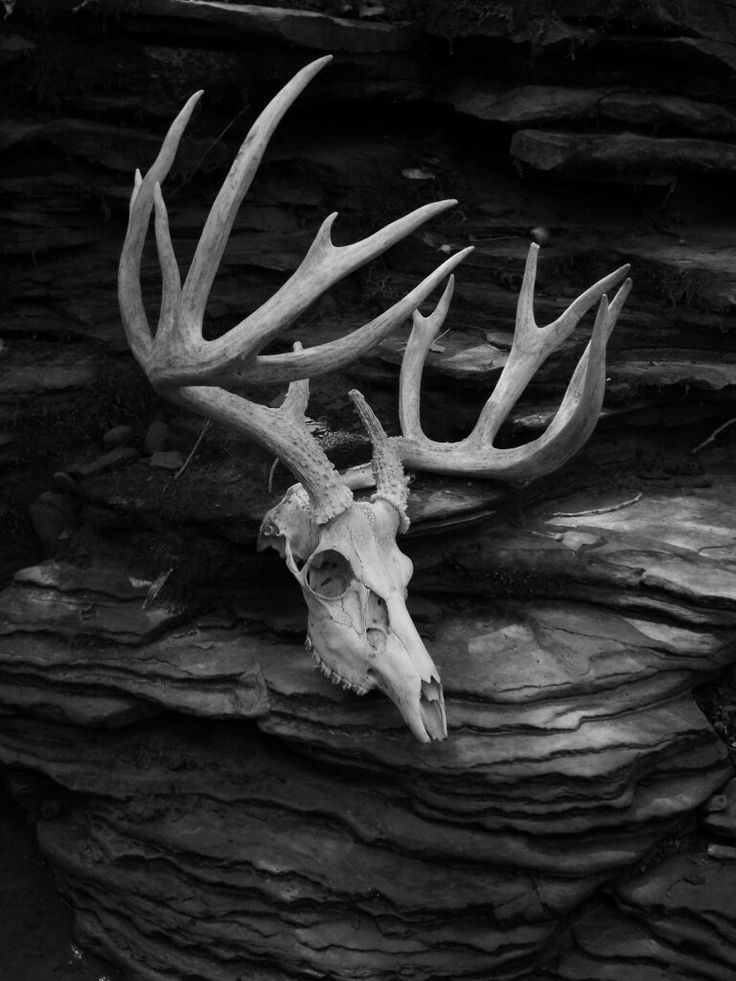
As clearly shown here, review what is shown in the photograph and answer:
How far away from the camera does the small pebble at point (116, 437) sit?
18.0ft

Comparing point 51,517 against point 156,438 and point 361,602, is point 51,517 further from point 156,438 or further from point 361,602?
point 361,602

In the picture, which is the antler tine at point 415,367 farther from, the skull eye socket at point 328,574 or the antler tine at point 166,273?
the antler tine at point 166,273

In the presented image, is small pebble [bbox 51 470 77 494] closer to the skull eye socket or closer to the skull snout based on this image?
the skull eye socket

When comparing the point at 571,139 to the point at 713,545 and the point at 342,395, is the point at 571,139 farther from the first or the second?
the point at 713,545

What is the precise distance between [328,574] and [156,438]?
65.8 inches

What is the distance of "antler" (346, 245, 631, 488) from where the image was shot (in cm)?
450

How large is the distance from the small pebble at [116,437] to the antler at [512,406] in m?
1.50

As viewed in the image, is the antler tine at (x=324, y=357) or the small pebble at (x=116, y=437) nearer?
the antler tine at (x=324, y=357)

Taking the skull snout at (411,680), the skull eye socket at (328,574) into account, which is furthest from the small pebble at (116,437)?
the skull snout at (411,680)

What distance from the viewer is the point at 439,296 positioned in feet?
19.6

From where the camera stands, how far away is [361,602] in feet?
13.1

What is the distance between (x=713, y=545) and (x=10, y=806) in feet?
11.7

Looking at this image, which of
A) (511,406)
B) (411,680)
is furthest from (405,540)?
(411,680)

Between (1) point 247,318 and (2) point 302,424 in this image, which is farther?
(2) point 302,424
